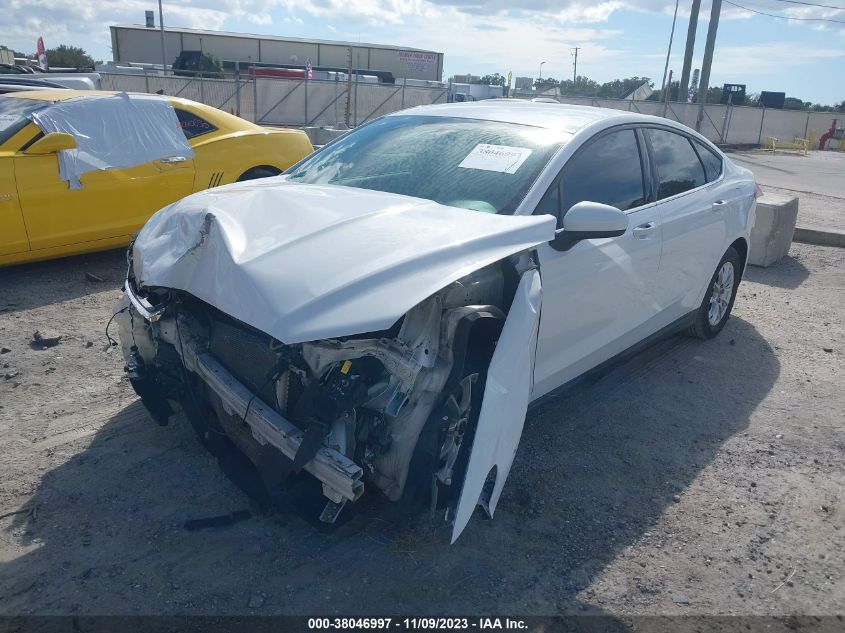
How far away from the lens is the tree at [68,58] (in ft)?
159

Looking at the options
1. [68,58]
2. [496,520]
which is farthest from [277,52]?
[496,520]

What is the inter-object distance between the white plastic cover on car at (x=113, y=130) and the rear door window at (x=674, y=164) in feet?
14.8

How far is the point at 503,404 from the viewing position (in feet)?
8.75

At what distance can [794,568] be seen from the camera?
9.87ft

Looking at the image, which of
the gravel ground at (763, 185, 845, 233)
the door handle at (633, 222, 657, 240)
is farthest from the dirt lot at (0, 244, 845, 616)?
the gravel ground at (763, 185, 845, 233)

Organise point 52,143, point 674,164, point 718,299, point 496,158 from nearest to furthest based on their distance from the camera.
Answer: point 496,158 → point 674,164 → point 718,299 → point 52,143

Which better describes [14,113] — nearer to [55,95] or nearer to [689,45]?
[55,95]

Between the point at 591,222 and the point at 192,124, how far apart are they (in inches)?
204

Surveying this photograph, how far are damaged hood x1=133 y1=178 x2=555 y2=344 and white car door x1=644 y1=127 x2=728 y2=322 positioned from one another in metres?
1.59

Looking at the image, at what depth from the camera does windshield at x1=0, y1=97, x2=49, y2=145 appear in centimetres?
596

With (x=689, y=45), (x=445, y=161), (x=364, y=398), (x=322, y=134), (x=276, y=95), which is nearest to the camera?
(x=364, y=398)

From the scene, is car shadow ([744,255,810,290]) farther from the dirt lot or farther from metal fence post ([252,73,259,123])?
metal fence post ([252,73,259,123])

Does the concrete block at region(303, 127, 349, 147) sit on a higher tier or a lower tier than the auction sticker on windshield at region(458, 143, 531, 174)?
lower

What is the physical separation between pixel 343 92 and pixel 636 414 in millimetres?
21348
